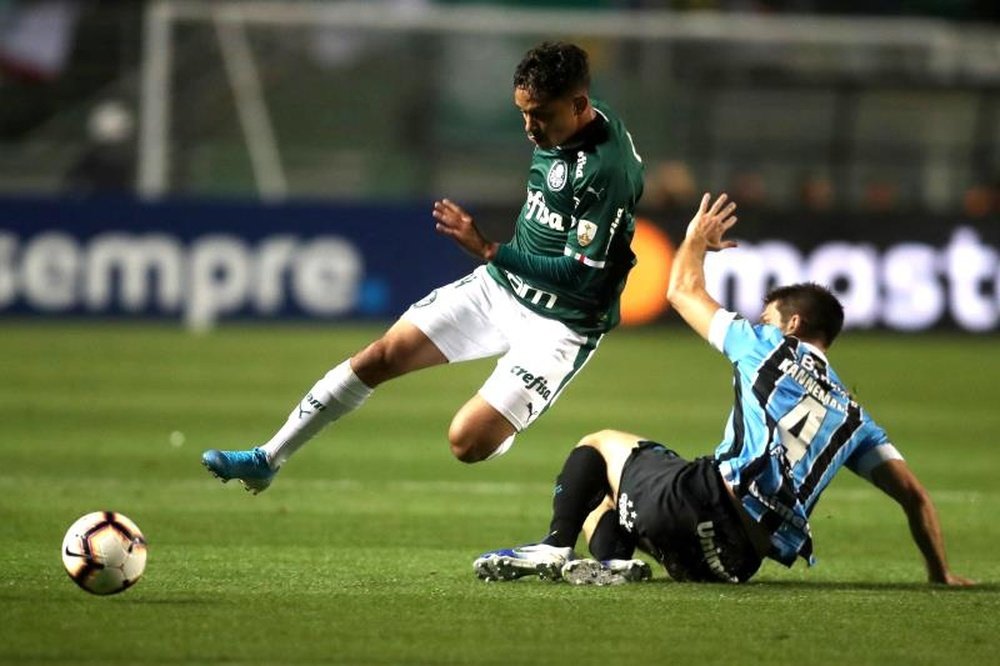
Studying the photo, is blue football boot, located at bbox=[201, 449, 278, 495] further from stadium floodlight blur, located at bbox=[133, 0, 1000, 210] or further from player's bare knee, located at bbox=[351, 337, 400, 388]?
stadium floodlight blur, located at bbox=[133, 0, 1000, 210]

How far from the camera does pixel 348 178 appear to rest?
25.4 meters

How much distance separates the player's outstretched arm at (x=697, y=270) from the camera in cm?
756

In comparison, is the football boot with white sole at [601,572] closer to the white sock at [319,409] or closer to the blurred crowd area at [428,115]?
the white sock at [319,409]

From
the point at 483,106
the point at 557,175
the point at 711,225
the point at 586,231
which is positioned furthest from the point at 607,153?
the point at 483,106

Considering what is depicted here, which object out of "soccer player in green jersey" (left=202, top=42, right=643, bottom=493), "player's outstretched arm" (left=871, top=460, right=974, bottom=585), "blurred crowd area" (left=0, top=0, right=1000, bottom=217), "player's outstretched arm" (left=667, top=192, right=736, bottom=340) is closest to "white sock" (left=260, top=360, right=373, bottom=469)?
"soccer player in green jersey" (left=202, top=42, right=643, bottom=493)

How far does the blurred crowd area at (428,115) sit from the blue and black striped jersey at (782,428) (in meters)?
17.4

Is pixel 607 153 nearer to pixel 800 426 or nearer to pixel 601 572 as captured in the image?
pixel 800 426

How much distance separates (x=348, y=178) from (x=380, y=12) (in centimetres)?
272

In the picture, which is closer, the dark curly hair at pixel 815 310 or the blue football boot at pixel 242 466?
the dark curly hair at pixel 815 310

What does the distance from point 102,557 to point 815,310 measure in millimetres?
2951

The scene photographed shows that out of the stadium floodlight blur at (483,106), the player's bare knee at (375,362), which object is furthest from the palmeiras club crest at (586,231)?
the stadium floodlight blur at (483,106)

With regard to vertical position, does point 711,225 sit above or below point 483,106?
below

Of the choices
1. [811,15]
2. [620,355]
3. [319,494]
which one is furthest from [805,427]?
[811,15]

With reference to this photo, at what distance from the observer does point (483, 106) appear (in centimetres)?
2561
